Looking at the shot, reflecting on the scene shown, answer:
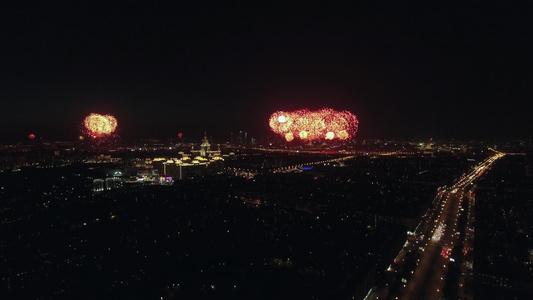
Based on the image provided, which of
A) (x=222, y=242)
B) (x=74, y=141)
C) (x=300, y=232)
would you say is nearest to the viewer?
(x=222, y=242)

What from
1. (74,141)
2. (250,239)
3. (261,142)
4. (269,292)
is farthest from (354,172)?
(74,141)

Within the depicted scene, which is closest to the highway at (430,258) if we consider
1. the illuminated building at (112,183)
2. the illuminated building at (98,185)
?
the illuminated building at (112,183)

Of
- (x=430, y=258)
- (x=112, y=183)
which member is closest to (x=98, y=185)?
(x=112, y=183)

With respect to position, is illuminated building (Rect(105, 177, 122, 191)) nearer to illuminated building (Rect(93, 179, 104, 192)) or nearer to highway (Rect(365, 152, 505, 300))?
illuminated building (Rect(93, 179, 104, 192))

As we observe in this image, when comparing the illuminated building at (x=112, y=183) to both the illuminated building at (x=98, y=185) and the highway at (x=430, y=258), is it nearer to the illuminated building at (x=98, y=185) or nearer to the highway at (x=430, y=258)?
the illuminated building at (x=98, y=185)

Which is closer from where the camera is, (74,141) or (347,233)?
(347,233)

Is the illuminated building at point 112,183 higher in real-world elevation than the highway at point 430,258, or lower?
higher

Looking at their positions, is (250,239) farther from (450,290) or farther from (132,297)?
(450,290)

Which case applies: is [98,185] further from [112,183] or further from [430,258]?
[430,258]
